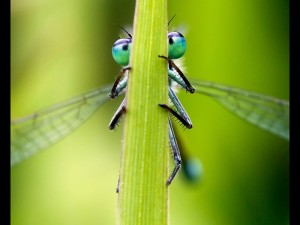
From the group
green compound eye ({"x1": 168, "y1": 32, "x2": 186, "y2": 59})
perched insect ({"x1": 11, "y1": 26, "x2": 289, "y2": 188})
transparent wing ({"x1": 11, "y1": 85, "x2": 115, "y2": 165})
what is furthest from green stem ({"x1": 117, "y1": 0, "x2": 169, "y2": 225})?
transparent wing ({"x1": 11, "y1": 85, "x2": 115, "y2": 165})

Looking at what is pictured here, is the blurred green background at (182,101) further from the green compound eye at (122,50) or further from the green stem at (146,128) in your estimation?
the green stem at (146,128)

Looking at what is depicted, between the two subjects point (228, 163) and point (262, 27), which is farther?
point (262, 27)

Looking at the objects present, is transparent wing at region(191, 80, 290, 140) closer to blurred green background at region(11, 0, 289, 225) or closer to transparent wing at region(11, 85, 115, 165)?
blurred green background at region(11, 0, 289, 225)

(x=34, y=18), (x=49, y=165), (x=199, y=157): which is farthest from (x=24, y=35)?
(x=199, y=157)

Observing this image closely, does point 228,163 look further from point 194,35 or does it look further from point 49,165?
point 49,165

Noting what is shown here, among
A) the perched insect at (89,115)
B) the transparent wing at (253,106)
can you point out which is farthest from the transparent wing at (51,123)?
the transparent wing at (253,106)

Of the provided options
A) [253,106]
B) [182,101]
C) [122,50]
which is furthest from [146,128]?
[253,106]
